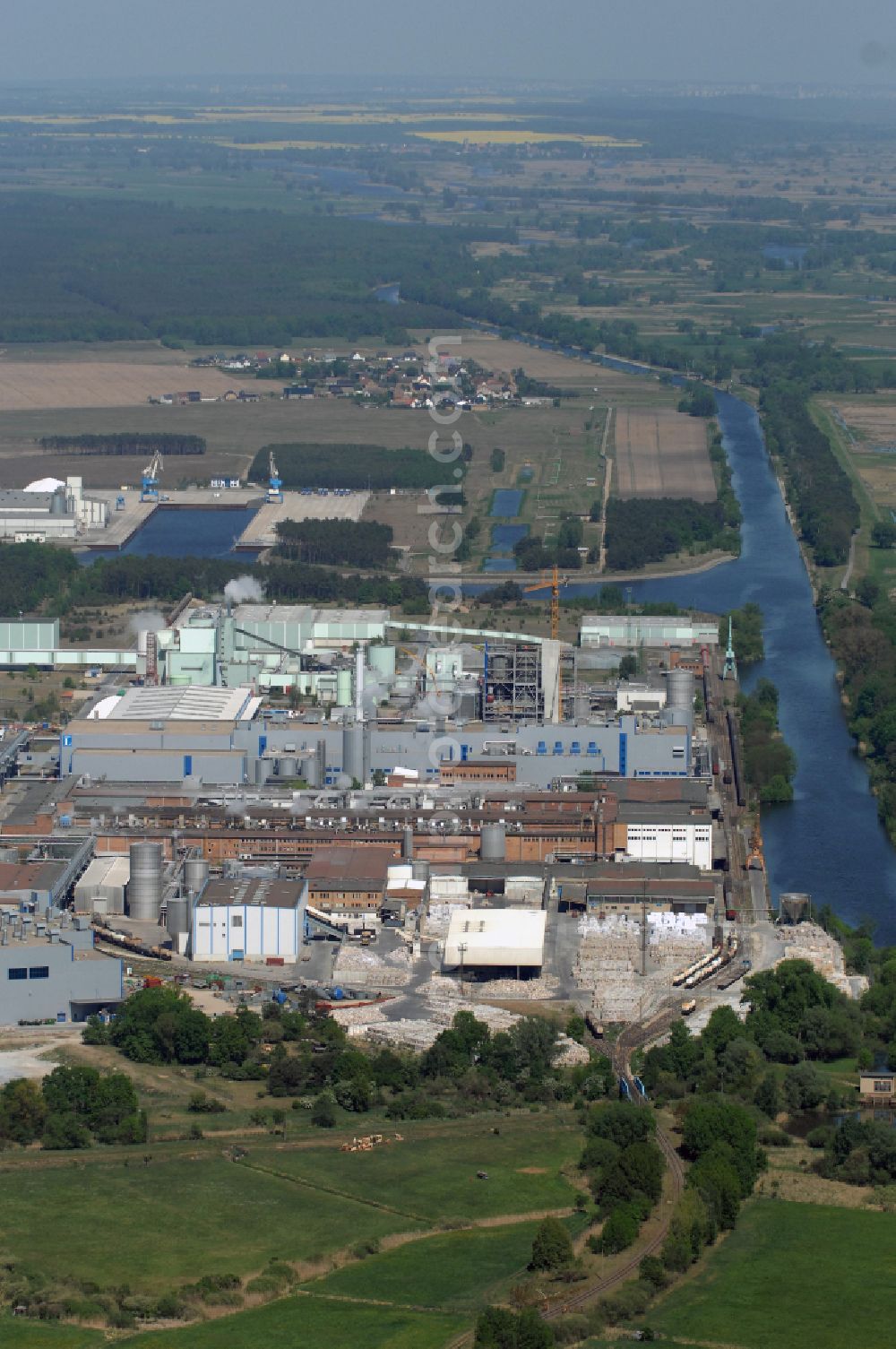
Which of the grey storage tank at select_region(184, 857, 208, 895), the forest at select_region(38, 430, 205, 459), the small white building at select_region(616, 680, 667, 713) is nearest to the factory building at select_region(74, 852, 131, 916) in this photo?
the grey storage tank at select_region(184, 857, 208, 895)

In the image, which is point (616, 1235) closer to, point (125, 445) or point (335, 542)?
point (335, 542)

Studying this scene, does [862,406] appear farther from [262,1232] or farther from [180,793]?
[262,1232]

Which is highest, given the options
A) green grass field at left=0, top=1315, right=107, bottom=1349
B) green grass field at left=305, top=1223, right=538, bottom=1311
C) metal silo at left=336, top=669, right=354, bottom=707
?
metal silo at left=336, top=669, right=354, bottom=707

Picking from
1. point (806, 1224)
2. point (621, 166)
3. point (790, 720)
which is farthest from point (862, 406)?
point (621, 166)

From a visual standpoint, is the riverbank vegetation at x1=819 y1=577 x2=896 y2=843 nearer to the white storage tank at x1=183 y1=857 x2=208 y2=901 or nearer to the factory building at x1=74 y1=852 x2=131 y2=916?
the white storage tank at x1=183 y1=857 x2=208 y2=901

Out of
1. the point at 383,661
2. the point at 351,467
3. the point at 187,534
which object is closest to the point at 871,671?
the point at 383,661

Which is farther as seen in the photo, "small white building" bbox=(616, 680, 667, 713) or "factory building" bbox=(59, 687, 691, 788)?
"small white building" bbox=(616, 680, 667, 713)

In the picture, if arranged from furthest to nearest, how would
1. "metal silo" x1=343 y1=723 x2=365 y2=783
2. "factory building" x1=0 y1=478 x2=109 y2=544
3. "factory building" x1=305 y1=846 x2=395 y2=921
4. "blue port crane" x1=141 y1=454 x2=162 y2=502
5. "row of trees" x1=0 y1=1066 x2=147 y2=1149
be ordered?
"blue port crane" x1=141 y1=454 x2=162 y2=502, "factory building" x1=0 y1=478 x2=109 y2=544, "metal silo" x1=343 y1=723 x2=365 y2=783, "factory building" x1=305 y1=846 x2=395 y2=921, "row of trees" x1=0 y1=1066 x2=147 y2=1149

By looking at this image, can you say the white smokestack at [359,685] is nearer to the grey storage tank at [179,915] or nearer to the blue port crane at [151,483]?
the grey storage tank at [179,915]

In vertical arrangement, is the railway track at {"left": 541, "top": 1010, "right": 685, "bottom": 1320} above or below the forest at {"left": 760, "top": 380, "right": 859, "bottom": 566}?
below
